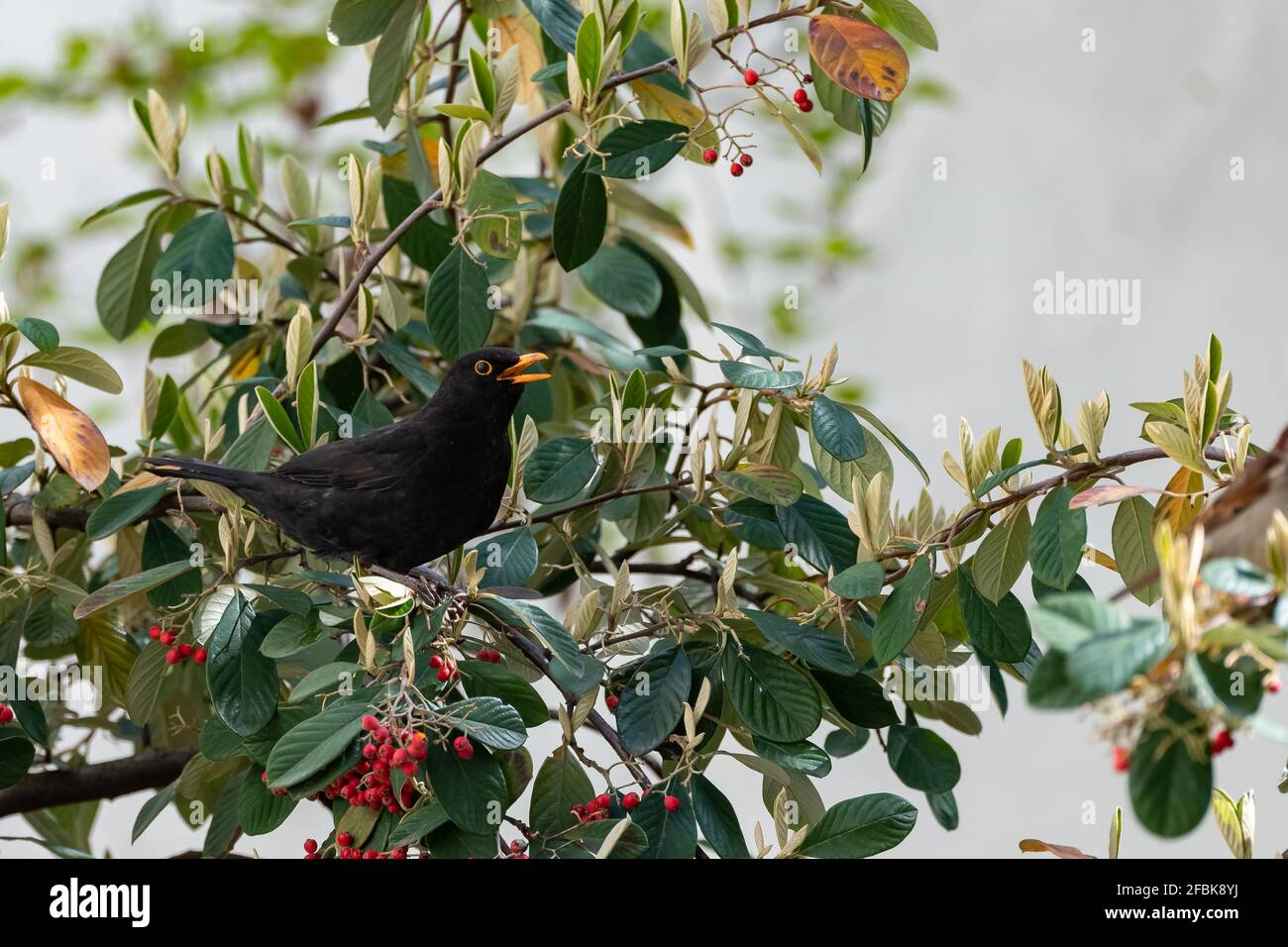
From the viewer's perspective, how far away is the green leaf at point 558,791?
1306 millimetres

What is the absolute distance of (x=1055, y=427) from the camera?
50.1 inches

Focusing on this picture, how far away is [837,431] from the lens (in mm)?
1384

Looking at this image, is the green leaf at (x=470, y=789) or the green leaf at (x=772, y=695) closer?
the green leaf at (x=470, y=789)

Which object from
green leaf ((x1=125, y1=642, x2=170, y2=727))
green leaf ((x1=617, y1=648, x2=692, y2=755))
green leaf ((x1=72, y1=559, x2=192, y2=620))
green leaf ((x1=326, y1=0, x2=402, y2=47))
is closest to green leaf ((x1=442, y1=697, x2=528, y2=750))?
green leaf ((x1=617, y1=648, x2=692, y2=755))

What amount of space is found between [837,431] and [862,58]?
416mm

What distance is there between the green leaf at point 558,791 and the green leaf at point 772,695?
7.5 inches

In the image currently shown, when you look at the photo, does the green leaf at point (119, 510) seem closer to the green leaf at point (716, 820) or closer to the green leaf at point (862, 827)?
the green leaf at point (716, 820)

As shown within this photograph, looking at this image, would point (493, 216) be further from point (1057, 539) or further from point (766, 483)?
point (1057, 539)

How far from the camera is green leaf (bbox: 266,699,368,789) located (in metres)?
1.12

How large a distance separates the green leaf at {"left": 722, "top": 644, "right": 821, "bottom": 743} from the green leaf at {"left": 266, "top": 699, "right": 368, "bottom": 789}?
1.37 feet

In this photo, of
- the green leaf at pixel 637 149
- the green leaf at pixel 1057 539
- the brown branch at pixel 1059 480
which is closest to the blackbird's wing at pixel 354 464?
the green leaf at pixel 637 149

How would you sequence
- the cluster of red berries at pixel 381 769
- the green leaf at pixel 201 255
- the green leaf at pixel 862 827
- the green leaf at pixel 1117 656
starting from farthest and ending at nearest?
the green leaf at pixel 201 255 → the green leaf at pixel 862 827 → the cluster of red berries at pixel 381 769 → the green leaf at pixel 1117 656
